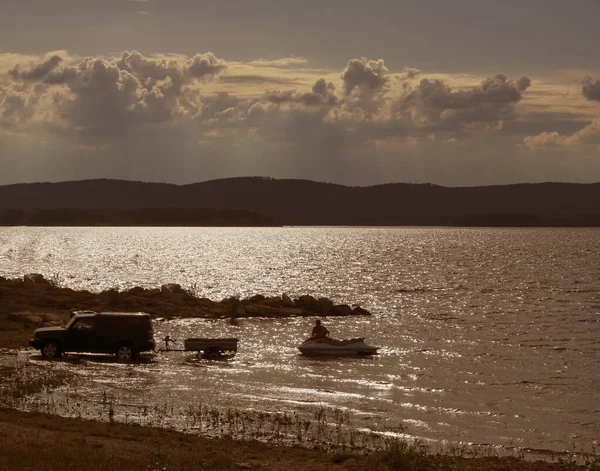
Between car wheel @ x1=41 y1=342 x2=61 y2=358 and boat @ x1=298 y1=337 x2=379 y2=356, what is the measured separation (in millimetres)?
11780

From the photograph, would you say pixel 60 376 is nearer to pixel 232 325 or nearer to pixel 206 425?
pixel 206 425

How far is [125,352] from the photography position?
36188 millimetres

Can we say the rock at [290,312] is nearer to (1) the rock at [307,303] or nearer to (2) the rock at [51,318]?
(1) the rock at [307,303]

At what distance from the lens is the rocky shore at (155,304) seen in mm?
56062

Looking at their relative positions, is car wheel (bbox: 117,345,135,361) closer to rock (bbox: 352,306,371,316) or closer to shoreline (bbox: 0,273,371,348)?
shoreline (bbox: 0,273,371,348)

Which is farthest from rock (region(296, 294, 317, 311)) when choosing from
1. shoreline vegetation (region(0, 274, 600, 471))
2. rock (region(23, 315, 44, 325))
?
shoreline vegetation (region(0, 274, 600, 471))

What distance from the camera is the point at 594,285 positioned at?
91.9 meters

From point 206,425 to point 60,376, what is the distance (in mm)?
9045

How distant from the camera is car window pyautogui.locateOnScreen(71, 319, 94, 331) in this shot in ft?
118

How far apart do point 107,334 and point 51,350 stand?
8.05 feet

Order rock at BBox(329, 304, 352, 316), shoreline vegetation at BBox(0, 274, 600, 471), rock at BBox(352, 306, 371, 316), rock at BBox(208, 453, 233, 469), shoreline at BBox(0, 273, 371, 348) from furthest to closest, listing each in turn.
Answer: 1. rock at BBox(352, 306, 371, 316)
2. rock at BBox(329, 304, 352, 316)
3. shoreline at BBox(0, 273, 371, 348)
4. rock at BBox(208, 453, 233, 469)
5. shoreline vegetation at BBox(0, 274, 600, 471)

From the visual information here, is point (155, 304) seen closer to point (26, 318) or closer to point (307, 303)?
point (307, 303)

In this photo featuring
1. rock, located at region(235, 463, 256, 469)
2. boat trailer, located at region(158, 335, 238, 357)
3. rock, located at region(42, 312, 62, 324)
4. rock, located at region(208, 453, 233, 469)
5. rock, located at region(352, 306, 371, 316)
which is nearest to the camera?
rock, located at region(208, 453, 233, 469)

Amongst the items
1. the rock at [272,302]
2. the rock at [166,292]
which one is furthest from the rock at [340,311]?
the rock at [166,292]
